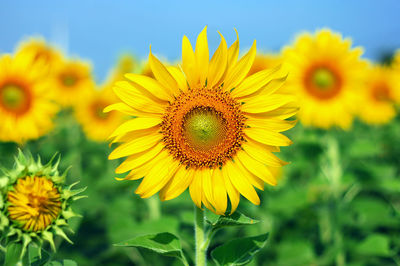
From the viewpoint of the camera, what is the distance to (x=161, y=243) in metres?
2.13

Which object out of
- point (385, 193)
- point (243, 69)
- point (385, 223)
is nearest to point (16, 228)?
point (243, 69)

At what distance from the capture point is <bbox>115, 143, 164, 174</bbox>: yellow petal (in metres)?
2.20

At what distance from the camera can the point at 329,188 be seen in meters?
5.26

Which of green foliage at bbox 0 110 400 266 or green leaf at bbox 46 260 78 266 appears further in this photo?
green foliage at bbox 0 110 400 266

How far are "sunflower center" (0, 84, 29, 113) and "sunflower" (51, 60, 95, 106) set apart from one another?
2.96 m

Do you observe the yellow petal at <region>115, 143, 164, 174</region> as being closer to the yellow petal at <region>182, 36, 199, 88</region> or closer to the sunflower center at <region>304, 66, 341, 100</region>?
the yellow petal at <region>182, 36, 199, 88</region>

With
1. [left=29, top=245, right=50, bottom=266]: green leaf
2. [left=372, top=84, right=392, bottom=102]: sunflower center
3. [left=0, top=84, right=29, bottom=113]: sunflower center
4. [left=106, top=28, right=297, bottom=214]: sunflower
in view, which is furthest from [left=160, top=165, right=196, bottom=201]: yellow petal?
[left=372, top=84, right=392, bottom=102]: sunflower center

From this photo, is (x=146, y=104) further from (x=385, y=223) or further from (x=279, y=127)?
(x=385, y=223)

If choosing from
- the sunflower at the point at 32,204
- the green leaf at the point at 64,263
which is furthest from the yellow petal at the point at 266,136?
the green leaf at the point at 64,263

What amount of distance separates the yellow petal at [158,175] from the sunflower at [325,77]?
3.24 metres

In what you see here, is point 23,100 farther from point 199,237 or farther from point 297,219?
point 199,237

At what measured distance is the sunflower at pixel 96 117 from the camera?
24.6ft

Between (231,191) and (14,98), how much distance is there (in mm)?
3680

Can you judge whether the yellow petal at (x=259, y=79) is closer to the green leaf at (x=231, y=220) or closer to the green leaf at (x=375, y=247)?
the green leaf at (x=231, y=220)
